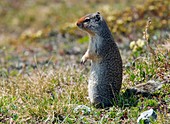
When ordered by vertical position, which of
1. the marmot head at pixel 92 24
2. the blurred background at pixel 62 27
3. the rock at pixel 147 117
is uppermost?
the marmot head at pixel 92 24

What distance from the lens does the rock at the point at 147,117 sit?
223 inches

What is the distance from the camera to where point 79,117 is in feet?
20.1

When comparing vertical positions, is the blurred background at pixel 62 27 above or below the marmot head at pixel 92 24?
below

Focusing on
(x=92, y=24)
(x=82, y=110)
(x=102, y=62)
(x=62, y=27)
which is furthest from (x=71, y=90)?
(x=62, y=27)

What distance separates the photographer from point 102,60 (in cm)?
630

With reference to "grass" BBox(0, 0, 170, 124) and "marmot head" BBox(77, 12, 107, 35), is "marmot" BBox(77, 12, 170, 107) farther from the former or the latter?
"grass" BBox(0, 0, 170, 124)

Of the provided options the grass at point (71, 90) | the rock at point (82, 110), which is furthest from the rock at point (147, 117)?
the rock at point (82, 110)

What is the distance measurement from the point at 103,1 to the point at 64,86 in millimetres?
11265

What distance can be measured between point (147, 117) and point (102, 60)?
109cm

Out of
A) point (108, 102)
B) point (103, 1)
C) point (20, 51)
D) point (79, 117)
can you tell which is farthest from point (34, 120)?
point (103, 1)

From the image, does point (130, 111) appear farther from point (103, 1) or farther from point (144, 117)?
point (103, 1)

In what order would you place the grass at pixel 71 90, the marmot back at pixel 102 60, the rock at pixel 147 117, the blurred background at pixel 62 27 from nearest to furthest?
the rock at pixel 147 117, the grass at pixel 71 90, the marmot back at pixel 102 60, the blurred background at pixel 62 27

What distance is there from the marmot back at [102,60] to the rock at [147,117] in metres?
0.66

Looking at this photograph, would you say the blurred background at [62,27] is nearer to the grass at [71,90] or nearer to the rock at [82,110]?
the grass at [71,90]
